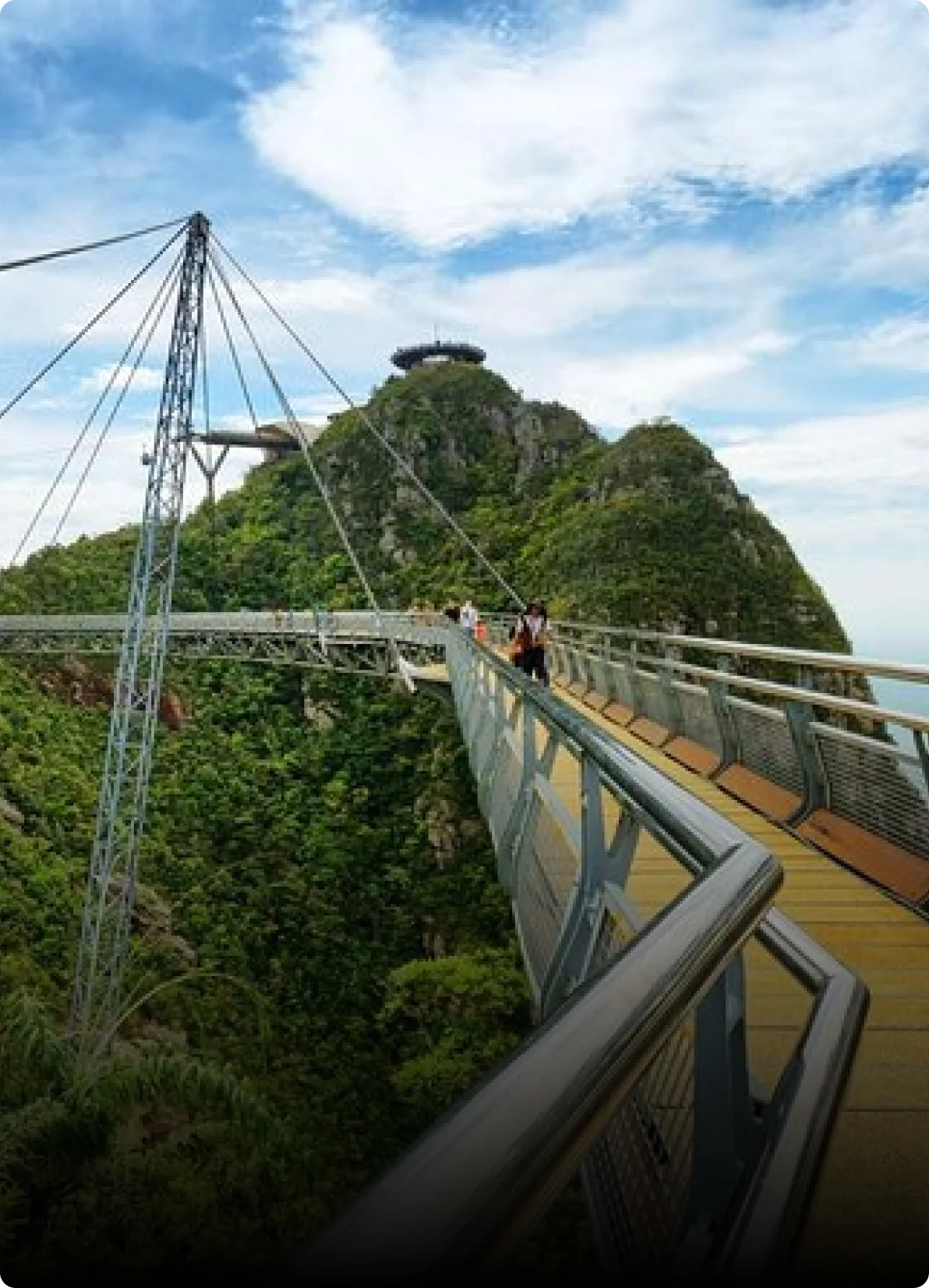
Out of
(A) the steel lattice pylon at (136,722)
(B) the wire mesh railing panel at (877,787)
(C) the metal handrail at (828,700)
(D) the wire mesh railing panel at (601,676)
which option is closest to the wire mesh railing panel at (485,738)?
(C) the metal handrail at (828,700)

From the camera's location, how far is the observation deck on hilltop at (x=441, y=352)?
83750mm

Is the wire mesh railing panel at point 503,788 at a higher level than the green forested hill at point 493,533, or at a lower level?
lower

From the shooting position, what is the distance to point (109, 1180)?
38.2 ft

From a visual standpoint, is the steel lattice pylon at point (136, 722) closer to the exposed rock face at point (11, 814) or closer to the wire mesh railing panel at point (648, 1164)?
the exposed rock face at point (11, 814)

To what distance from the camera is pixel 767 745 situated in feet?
23.0

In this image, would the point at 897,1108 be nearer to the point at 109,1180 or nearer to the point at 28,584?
the point at 109,1180

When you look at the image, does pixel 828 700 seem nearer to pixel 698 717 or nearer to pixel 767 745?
pixel 767 745

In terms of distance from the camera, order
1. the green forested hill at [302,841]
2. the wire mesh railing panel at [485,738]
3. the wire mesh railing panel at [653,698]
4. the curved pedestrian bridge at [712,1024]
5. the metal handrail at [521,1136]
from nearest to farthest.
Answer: the metal handrail at [521,1136], the curved pedestrian bridge at [712,1024], the wire mesh railing panel at [485,738], the wire mesh railing panel at [653,698], the green forested hill at [302,841]

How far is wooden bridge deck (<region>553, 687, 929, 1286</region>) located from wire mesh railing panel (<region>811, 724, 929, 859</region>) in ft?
0.93

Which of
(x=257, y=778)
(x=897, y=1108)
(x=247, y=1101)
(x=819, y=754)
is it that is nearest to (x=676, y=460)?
(x=257, y=778)

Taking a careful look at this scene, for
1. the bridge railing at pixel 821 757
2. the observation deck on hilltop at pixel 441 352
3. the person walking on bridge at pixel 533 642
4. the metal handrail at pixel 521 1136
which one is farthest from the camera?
the observation deck on hilltop at pixel 441 352

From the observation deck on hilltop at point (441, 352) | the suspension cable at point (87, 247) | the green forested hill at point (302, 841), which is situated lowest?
the green forested hill at point (302, 841)

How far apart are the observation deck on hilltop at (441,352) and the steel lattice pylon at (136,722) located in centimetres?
5569

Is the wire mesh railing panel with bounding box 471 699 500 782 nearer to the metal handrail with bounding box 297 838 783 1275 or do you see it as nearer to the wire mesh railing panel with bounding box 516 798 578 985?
the wire mesh railing panel with bounding box 516 798 578 985
